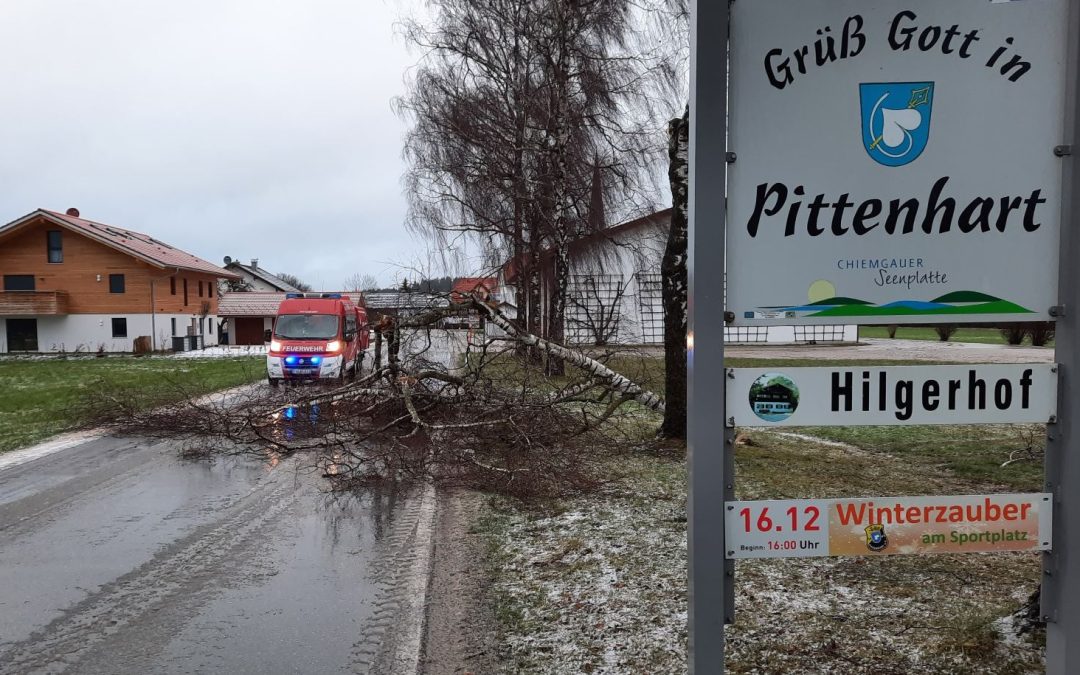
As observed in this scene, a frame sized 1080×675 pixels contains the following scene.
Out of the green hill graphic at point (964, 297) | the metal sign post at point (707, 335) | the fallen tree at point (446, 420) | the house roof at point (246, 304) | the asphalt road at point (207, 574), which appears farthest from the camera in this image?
the house roof at point (246, 304)

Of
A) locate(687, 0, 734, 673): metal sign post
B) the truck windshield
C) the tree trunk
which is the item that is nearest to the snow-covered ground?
the truck windshield

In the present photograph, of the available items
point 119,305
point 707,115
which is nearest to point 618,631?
point 707,115

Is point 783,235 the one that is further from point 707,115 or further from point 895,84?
point 895,84

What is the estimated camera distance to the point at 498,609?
4.77 metres

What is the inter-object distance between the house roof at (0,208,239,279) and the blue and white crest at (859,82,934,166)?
4586 centimetres

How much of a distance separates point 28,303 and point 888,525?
4812 cm

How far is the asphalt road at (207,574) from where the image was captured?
4246 mm

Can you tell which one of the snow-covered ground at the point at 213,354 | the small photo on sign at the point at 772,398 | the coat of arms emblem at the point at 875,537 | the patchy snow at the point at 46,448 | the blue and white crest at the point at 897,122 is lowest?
the snow-covered ground at the point at 213,354

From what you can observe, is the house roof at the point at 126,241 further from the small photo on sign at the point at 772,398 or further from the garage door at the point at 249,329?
the small photo on sign at the point at 772,398

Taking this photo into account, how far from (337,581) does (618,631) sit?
227 centimetres

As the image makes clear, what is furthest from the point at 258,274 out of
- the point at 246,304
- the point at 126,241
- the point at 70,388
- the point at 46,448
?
the point at 46,448

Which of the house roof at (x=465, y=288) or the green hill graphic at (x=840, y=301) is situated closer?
the green hill graphic at (x=840, y=301)

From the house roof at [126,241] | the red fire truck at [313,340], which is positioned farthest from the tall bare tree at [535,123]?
the house roof at [126,241]

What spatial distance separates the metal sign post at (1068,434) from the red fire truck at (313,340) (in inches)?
671
